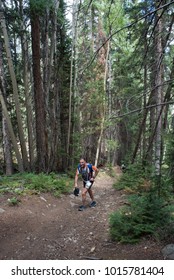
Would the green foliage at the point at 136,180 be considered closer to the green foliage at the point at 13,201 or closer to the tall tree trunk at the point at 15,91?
the green foliage at the point at 13,201

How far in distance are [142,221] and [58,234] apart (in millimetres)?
2213

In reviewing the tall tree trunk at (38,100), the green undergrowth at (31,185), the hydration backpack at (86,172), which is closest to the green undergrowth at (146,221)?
the hydration backpack at (86,172)

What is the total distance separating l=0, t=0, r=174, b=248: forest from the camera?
688cm

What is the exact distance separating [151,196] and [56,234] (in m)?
2.57

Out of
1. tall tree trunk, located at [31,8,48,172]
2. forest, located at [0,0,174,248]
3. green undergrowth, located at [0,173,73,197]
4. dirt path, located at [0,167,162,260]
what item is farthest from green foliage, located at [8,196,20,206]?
tall tree trunk, located at [31,8,48,172]

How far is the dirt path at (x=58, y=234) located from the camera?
4.57 metres

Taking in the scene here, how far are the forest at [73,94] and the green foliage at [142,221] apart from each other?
3 centimetres

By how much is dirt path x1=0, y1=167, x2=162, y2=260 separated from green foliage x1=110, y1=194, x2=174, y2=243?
216 millimetres

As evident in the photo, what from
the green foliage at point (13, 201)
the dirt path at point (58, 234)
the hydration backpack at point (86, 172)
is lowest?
the dirt path at point (58, 234)

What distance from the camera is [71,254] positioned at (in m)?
4.84

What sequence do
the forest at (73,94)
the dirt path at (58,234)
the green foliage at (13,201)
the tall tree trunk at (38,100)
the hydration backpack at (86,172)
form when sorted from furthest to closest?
the tall tree trunk at (38,100) → the hydration backpack at (86,172) → the forest at (73,94) → the green foliage at (13,201) → the dirt path at (58,234)

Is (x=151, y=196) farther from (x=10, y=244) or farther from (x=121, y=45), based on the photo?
(x=121, y=45)

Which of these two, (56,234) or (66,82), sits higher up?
(66,82)
